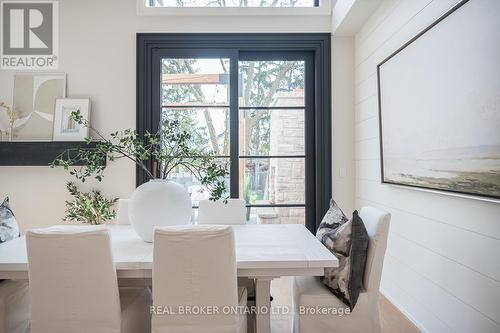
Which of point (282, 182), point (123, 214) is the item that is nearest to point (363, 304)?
point (123, 214)

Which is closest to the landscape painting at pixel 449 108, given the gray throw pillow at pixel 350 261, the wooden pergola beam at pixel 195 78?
the gray throw pillow at pixel 350 261

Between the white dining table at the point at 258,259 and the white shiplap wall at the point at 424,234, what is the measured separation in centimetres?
75

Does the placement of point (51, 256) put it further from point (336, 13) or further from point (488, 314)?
point (336, 13)

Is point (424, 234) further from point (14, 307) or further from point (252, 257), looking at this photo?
point (14, 307)

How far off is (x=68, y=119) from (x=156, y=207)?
7.25ft

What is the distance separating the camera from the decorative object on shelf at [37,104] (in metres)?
3.36

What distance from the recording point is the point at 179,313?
144cm

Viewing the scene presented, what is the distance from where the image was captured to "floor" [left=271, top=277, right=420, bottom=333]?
7.12ft

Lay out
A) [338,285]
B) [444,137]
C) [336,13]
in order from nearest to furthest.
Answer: [338,285] → [444,137] → [336,13]

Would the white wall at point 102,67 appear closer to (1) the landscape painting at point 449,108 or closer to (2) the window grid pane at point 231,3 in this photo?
(2) the window grid pane at point 231,3

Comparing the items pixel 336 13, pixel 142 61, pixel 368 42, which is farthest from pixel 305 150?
pixel 142 61

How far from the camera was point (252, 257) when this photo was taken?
1565 millimetres

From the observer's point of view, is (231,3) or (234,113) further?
(231,3)

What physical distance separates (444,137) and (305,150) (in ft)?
5.94
